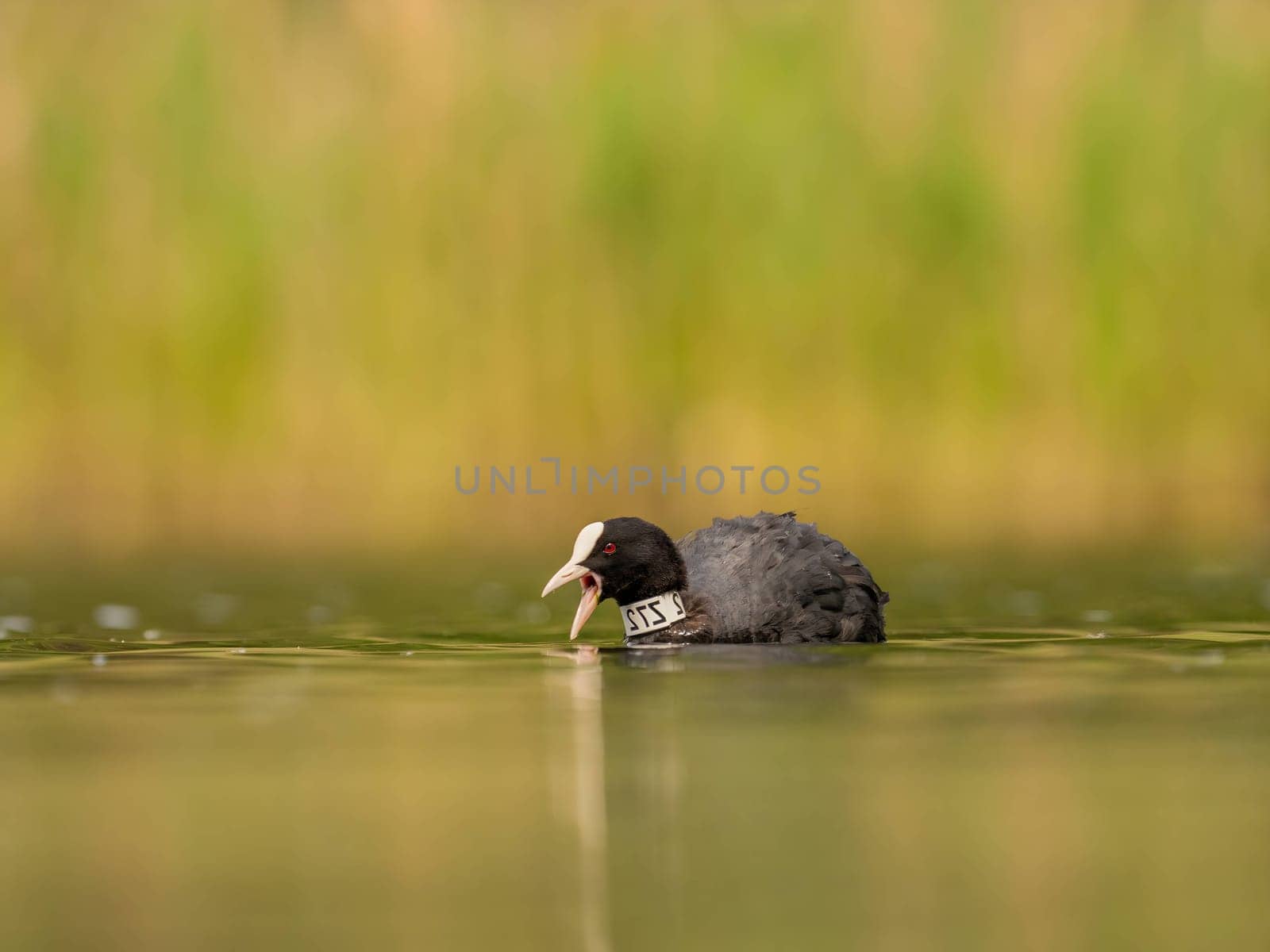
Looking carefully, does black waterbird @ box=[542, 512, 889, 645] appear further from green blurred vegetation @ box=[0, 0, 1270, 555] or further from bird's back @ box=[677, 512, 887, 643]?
green blurred vegetation @ box=[0, 0, 1270, 555]

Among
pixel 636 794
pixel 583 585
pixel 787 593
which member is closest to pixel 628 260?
pixel 583 585

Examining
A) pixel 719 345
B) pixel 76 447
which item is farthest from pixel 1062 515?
pixel 76 447

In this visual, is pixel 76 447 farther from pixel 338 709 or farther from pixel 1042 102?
pixel 338 709

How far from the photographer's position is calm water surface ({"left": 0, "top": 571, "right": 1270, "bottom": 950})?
507 centimetres

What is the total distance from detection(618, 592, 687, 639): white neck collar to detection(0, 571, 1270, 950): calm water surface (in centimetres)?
48

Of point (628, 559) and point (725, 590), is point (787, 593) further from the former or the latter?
point (628, 559)

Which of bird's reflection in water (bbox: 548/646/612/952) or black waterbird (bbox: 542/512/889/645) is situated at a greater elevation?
black waterbird (bbox: 542/512/889/645)

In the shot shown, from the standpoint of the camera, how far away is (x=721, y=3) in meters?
19.0

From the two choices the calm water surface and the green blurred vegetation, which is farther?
the green blurred vegetation

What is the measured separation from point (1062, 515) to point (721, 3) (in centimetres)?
574

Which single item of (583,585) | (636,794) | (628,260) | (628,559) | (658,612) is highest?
(628,260)

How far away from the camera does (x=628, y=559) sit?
10648 millimetres

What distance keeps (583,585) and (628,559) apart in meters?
0.37

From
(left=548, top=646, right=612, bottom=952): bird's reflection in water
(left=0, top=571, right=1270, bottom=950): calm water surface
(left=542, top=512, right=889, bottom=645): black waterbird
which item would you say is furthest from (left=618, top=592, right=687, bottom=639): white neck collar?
(left=548, top=646, right=612, bottom=952): bird's reflection in water
